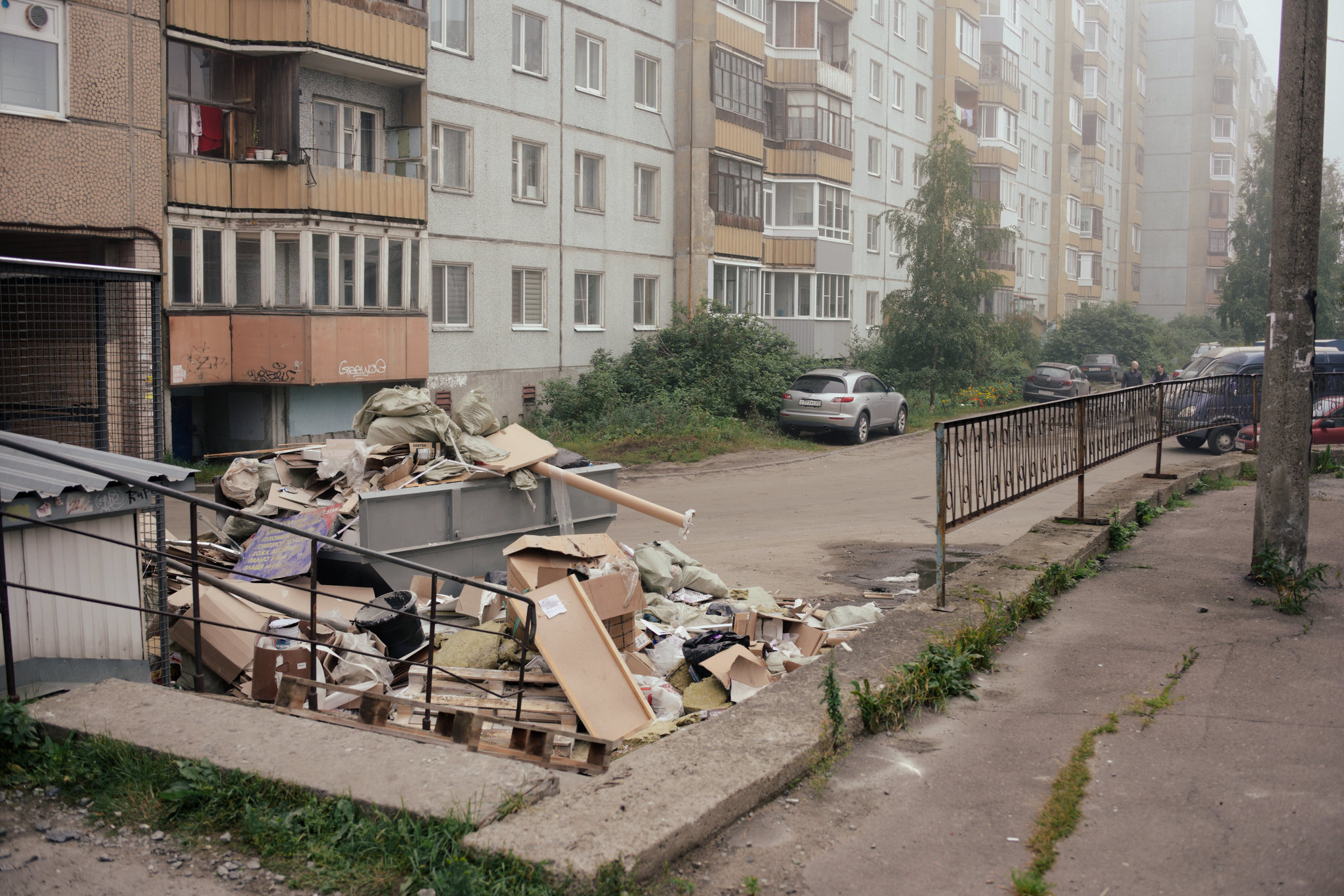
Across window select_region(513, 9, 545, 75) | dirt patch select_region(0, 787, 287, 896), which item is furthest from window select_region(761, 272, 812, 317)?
dirt patch select_region(0, 787, 287, 896)

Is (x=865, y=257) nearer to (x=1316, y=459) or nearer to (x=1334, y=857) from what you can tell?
(x=1316, y=459)

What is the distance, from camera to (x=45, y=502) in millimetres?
4820

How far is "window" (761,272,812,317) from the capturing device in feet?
116

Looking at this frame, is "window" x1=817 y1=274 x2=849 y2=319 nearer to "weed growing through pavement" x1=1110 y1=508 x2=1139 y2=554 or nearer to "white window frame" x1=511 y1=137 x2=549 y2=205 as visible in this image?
"white window frame" x1=511 y1=137 x2=549 y2=205

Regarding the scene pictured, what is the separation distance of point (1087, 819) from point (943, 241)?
3067 cm

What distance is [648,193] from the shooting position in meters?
29.5

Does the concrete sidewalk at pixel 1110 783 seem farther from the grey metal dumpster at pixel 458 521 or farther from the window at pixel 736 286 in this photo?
the window at pixel 736 286

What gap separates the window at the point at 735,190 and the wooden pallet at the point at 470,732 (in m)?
26.7

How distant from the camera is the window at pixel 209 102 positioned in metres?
18.5

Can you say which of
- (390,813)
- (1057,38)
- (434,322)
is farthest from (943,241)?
(1057,38)

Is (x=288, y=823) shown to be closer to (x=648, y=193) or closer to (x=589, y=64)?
(x=589, y=64)

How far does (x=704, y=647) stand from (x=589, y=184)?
2209cm

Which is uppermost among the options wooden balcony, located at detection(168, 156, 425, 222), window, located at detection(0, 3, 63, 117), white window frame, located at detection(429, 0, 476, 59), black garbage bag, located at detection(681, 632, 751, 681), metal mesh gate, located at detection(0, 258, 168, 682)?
white window frame, located at detection(429, 0, 476, 59)

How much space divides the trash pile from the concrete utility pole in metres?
3.06
